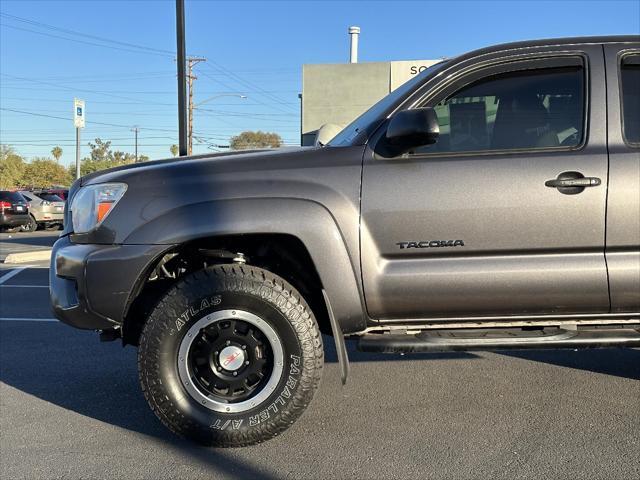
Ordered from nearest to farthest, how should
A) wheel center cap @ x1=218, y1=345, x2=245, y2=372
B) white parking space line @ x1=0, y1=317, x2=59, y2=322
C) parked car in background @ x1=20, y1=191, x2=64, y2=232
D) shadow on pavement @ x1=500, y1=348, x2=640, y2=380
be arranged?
wheel center cap @ x1=218, y1=345, x2=245, y2=372
shadow on pavement @ x1=500, y1=348, x2=640, y2=380
white parking space line @ x1=0, y1=317, x2=59, y2=322
parked car in background @ x1=20, y1=191, x2=64, y2=232

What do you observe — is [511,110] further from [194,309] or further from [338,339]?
[194,309]

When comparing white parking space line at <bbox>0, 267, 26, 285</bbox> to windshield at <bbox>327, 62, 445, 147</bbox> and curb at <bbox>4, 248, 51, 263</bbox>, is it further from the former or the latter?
windshield at <bbox>327, 62, 445, 147</bbox>

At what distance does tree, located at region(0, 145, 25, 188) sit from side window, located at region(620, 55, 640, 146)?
80130mm

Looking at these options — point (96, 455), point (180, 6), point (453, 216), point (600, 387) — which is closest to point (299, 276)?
point (453, 216)

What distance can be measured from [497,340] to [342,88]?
15677mm

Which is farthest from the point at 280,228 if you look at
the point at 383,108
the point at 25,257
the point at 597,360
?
the point at 25,257

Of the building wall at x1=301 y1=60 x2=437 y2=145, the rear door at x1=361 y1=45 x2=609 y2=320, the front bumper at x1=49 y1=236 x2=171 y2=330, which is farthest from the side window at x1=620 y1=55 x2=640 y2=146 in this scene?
the building wall at x1=301 y1=60 x2=437 y2=145

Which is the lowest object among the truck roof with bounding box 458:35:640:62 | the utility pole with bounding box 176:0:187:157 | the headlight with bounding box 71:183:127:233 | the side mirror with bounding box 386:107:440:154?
the headlight with bounding box 71:183:127:233

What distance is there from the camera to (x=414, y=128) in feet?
9.12

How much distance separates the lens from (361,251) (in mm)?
2912

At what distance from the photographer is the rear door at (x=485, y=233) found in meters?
2.88

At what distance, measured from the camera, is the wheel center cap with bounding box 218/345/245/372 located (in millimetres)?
2982

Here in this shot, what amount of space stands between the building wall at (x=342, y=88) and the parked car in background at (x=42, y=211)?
409 inches

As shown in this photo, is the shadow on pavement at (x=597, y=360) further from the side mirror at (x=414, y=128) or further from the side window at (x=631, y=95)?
the side mirror at (x=414, y=128)
